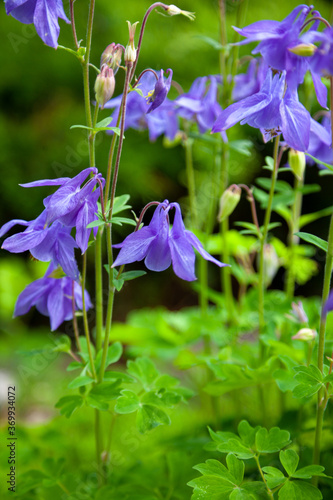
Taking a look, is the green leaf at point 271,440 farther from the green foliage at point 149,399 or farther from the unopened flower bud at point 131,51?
the unopened flower bud at point 131,51

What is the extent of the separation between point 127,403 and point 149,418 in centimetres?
4

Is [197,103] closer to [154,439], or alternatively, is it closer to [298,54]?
[298,54]

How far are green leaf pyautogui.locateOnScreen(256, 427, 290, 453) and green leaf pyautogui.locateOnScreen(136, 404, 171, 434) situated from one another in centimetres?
15

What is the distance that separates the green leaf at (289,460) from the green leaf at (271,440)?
0.06 feet

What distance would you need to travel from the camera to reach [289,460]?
74cm

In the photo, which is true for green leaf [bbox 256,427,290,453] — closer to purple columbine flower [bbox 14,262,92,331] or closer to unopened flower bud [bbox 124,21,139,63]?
purple columbine flower [bbox 14,262,92,331]

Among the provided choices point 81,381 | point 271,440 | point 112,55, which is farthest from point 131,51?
point 271,440

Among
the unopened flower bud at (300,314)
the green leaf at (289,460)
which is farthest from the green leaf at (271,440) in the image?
the unopened flower bud at (300,314)

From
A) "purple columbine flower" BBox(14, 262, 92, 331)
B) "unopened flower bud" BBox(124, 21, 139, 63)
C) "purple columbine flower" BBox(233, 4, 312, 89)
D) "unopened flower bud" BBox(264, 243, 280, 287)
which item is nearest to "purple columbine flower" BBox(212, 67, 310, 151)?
"purple columbine flower" BBox(233, 4, 312, 89)

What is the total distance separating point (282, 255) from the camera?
1.41 m

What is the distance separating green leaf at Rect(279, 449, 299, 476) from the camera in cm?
73

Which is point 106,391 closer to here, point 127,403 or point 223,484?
point 127,403

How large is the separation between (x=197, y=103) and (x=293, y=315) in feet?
1.68

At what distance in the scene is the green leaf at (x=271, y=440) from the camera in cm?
76
